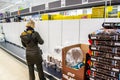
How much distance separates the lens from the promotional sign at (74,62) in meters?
1.80

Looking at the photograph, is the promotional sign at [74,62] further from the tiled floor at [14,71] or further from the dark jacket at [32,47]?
the tiled floor at [14,71]

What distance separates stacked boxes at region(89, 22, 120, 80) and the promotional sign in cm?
18

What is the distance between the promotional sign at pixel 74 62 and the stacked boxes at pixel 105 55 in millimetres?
183

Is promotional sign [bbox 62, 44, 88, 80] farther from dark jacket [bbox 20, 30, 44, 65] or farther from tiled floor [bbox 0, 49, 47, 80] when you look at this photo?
tiled floor [bbox 0, 49, 47, 80]

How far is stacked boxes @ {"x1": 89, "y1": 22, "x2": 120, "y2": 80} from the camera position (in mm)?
1455

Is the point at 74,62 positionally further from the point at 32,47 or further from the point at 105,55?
the point at 32,47

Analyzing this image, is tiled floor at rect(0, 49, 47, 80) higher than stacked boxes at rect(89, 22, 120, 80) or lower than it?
lower

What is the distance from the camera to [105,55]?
1.53 meters

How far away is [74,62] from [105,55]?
529mm

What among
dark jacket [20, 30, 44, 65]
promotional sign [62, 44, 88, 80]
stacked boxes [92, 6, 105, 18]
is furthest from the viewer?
dark jacket [20, 30, 44, 65]

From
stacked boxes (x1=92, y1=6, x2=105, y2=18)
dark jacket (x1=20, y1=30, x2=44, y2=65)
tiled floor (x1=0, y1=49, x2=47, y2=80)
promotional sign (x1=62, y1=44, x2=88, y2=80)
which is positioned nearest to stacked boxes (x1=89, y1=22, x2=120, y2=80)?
promotional sign (x1=62, y1=44, x2=88, y2=80)

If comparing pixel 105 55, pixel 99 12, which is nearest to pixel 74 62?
pixel 105 55

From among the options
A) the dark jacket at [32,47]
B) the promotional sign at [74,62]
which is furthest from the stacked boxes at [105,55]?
the dark jacket at [32,47]

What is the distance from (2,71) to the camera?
408 centimetres
